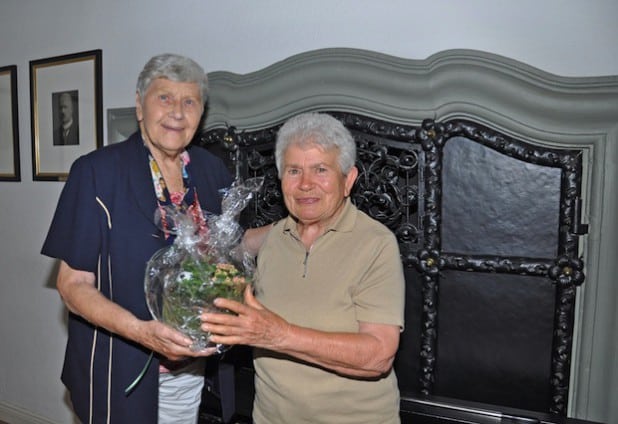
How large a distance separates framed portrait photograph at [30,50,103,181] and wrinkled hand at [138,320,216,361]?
5.13 feet

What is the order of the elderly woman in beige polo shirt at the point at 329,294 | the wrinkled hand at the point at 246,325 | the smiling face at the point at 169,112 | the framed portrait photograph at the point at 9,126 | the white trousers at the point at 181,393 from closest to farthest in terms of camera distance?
the wrinkled hand at the point at 246,325 < the elderly woman in beige polo shirt at the point at 329,294 < the smiling face at the point at 169,112 < the white trousers at the point at 181,393 < the framed portrait photograph at the point at 9,126

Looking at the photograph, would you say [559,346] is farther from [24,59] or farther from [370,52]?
[24,59]

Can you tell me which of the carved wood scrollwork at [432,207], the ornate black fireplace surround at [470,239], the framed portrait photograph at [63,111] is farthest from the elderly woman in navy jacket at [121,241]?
the framed portrait photograph at [63,111]

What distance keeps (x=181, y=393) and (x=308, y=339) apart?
0.70 metres

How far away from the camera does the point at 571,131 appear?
5.17 ft

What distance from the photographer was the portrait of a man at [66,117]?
8.35 ft

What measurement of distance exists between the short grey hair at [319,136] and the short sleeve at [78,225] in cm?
53

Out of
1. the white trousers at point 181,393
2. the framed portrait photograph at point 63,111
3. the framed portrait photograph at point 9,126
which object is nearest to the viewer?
the white trousers at point 181,393

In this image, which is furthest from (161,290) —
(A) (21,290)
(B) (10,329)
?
(B) (10,329)

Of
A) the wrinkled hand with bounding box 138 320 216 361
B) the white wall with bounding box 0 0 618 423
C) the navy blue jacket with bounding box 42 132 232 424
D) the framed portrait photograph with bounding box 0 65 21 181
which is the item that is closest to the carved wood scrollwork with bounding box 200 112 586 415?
the white wall with bounding box 0 0 618 423

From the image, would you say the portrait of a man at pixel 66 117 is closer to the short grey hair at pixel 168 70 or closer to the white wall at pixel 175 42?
the white wall at pixel 175 42

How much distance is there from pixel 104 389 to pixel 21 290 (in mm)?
1753

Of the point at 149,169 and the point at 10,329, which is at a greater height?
the point at 149,169

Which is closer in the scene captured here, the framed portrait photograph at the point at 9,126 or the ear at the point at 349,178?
the ear at the point at 349,178
